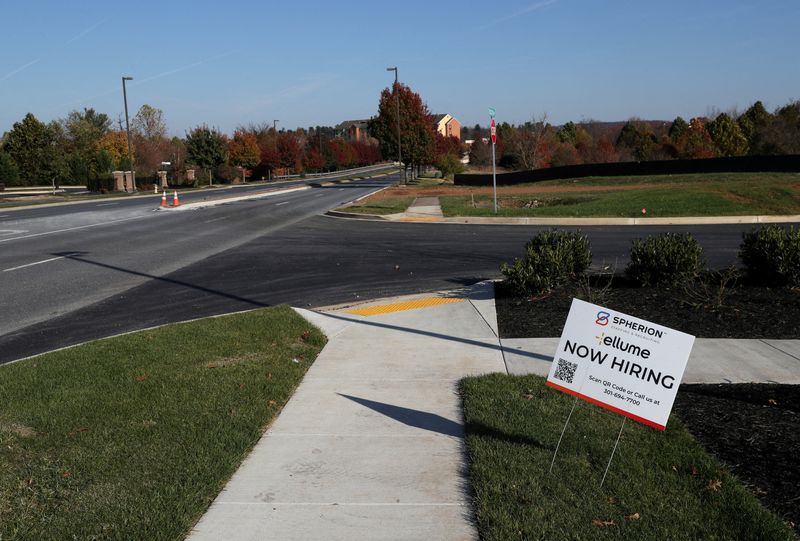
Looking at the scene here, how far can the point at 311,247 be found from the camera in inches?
737

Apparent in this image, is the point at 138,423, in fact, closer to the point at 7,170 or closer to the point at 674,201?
the point at 674,201

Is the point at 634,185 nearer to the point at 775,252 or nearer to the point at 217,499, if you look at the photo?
the point at 775,252

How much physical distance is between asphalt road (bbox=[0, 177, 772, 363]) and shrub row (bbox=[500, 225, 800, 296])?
2530mm

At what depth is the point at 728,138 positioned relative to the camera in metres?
64.0

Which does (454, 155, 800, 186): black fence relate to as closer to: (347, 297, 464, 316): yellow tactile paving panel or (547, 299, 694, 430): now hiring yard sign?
(347, 297, 464, 316): yellow tactile paving panel

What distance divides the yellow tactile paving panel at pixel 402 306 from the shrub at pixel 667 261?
280 centimetres

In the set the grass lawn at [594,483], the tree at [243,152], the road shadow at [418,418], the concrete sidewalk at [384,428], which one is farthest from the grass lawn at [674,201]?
the tree at [243,152]

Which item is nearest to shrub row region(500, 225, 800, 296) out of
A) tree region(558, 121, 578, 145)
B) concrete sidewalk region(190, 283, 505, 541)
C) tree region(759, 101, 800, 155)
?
concrete sidewalk region(190, 283, 505, 541)

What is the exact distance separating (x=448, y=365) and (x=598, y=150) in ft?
232

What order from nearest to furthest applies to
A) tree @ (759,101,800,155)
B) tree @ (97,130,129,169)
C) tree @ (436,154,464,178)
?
1. tree @ (759,101,800,155)
2. tree @ (436,154,464,178)
3. tree @ (97,130,129,169)

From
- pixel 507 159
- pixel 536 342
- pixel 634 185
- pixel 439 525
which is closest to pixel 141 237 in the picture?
pixel 536 342

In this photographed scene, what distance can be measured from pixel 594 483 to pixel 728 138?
67.4 m

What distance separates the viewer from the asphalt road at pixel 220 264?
11141 millimetres

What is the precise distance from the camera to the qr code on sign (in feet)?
16.1
